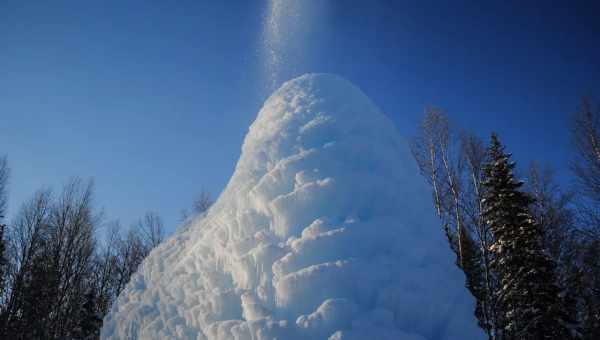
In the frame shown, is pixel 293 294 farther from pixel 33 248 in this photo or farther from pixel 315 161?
pixel 33 248

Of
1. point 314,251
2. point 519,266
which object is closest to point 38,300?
point 314,251

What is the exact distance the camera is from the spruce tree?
9.70 metres

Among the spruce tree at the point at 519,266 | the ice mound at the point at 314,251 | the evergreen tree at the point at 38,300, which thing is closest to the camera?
the ice mound at the point at 314,251

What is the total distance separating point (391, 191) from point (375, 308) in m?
1.48

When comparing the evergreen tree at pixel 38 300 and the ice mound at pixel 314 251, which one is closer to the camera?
the ice mound at pixel 314 251

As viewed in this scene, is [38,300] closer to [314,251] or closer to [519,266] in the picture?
[314,251]

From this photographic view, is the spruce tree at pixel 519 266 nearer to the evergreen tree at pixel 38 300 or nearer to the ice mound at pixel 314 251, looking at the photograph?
A: the ice mound at pixel 314 251

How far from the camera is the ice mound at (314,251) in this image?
9.99 feet

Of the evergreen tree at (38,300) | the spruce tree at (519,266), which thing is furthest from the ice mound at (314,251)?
the evergreen tree at (38,300)

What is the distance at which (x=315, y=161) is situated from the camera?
13.5 feet

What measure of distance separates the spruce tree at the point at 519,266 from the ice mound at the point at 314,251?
8608mm

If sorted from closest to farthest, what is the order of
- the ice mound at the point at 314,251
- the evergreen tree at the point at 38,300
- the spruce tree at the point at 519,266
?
1. the ice mound at the point at 314,251
2. the spruce tree at the point at 519,266
3. the evergreen tree at the point at 38,300

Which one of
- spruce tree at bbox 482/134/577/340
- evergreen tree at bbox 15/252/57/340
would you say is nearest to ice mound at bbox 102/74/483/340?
spruce tree at bbox 482/134/577/340

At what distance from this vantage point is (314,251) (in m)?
3.35
